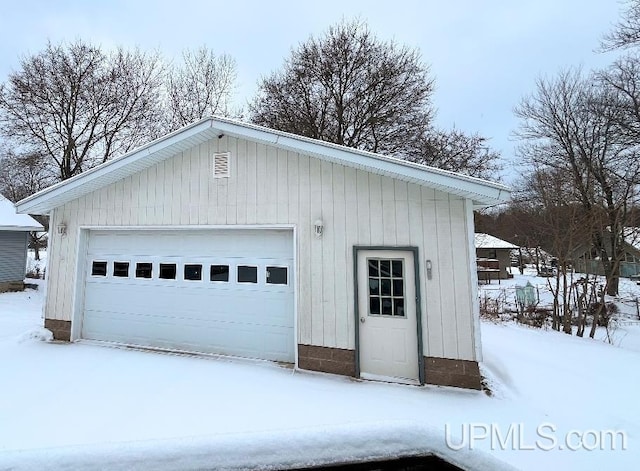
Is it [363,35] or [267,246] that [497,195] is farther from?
[363,35]

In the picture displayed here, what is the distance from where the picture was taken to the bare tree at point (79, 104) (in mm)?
13977

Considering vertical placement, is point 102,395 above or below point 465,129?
below

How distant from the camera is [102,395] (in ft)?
13.7

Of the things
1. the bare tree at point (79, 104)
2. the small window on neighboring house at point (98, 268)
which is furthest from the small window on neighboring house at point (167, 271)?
the bare tree at point (79, 104)

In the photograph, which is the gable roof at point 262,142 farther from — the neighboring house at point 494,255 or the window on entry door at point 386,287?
the neighboring house at point 494,255

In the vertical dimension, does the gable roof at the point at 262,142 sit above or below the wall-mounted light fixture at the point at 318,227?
above

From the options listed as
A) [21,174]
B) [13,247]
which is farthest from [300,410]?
[21,174]

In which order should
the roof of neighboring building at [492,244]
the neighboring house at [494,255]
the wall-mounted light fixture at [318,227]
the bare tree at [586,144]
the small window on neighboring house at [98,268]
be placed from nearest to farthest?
the wall-mounted light fixture at [318,227]
the small window on neighboring house at [98,268]
the bare tree at [586,144]
the roof of neighboring building at [492,244]
the neighboring house at [494,255]

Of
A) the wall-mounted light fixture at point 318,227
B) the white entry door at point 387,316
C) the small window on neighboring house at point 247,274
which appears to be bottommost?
the white entry door at point 387,316

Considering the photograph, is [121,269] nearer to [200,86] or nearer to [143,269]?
[143,269]

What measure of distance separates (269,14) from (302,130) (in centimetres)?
487

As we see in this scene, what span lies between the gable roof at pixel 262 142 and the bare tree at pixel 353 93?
903 cm

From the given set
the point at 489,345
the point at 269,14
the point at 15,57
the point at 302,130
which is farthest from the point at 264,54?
the point at 489,345

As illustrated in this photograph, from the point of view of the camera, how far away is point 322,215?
5.09m
